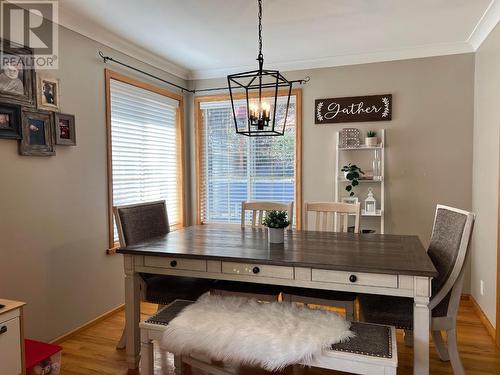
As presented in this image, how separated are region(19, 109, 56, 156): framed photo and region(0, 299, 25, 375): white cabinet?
1033 millimetres

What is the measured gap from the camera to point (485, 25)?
2891mm

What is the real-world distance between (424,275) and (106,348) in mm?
2207

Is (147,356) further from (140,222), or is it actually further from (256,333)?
(140,222)

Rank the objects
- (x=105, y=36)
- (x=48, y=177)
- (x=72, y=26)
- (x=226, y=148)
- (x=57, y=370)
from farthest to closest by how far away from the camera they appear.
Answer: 1. (x=226, y=148)
2. (x=105, y=36)
3. (x=72, y=26)
4. (x=48, y=177)
5. (x=57, y=370)

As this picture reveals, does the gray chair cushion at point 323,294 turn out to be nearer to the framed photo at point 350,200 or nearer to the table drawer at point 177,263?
the table drawer at point 177,263

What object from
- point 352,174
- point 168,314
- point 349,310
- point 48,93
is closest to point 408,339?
point 349,310

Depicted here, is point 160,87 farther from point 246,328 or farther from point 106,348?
point 246,328

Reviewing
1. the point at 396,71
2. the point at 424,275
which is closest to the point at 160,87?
the point at 396,71

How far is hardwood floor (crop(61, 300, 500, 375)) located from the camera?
2268 millimetres

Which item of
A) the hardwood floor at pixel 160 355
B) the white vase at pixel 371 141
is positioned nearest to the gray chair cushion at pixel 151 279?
the hardwood floor at pixel 160 355

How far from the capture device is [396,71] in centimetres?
359

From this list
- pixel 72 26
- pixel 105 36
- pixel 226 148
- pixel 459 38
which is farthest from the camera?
pixel 226 148

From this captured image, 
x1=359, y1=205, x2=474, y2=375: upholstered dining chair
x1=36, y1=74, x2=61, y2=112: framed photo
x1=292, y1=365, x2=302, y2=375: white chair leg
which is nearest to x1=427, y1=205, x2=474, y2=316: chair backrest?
x1=359, y1=205, x2=474, y2=375: upholstered dining chair

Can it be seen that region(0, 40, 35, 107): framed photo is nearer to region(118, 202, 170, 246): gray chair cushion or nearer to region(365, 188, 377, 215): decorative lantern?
region(118, 202, 170, 246): gray chair cushion
